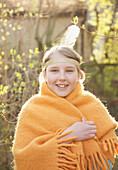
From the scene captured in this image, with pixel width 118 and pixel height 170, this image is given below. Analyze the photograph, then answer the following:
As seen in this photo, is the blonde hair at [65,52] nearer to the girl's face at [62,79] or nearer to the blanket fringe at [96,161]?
the girl's face at [62,79]

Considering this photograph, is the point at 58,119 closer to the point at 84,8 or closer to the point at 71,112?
the point at 71,112

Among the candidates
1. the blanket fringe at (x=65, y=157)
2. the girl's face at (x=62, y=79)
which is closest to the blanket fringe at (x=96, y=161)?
the blanket fringe at (x=65, y=157)

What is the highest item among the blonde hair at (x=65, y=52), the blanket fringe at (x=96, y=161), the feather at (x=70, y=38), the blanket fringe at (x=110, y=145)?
the feather at (x=70, y=38)

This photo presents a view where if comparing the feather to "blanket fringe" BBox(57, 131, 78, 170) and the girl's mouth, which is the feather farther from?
"blanket fringe" BBox(57, 131, 78, 170)

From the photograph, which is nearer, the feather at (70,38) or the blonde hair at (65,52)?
the blonde hair at (65,52)

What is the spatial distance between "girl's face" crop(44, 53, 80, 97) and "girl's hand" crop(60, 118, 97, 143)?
28 cm

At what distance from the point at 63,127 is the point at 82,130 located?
0.16m

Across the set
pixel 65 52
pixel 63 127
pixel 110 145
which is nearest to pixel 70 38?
pixel 65 52

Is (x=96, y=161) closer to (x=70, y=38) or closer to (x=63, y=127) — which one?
(x=63, y=127)

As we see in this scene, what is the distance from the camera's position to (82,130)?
7.69ft

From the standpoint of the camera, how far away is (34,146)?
7.35 feet

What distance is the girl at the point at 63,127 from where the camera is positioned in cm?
225

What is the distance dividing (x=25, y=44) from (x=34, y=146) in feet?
11.5

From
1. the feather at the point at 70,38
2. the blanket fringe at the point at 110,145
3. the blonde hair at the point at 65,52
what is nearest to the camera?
the blanket fringe at the point at 110,145
